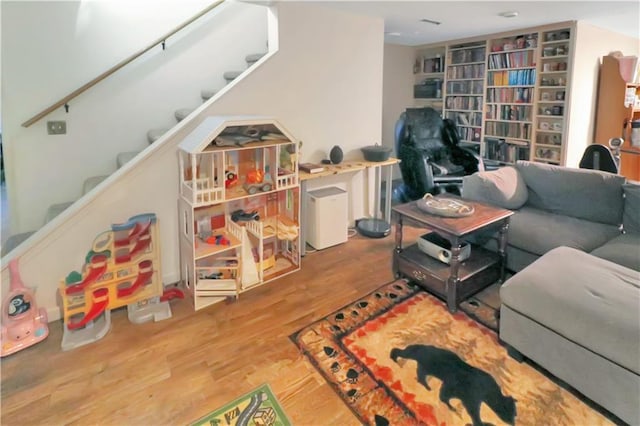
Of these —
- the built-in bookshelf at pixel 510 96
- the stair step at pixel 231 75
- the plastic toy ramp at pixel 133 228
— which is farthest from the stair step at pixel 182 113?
the built-in bookshelf at pixel 510 96

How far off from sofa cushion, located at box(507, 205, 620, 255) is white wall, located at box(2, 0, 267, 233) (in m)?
2.93

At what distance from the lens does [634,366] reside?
1485 mm

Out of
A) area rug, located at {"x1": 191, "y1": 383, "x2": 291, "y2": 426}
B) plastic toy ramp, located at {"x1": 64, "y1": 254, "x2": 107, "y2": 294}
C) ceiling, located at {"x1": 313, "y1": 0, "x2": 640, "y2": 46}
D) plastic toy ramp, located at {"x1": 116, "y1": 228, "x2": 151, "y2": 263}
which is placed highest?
ceiling, located at {"x1": 313, "y1": 0, "x2": 640, "y2": 46}

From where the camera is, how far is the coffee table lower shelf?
239 cm

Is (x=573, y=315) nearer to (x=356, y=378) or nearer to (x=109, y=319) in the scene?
(x=356, y=378)

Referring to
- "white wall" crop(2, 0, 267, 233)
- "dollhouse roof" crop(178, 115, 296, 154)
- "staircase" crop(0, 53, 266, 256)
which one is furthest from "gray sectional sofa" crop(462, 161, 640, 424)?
"white wall" crop(2, 0, 267, 233)

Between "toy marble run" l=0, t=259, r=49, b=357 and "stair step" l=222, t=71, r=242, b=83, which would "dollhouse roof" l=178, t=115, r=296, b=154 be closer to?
"stair step" l=222, t=71, r=242, b=83

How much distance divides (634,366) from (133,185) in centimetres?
279

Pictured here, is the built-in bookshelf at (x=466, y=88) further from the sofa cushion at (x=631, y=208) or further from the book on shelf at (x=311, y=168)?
the book on shelf at (x=311, y=168)

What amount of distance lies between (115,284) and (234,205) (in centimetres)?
96

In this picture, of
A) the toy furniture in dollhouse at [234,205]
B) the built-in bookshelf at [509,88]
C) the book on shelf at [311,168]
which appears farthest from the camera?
the built-in bookshelf at [509,88]

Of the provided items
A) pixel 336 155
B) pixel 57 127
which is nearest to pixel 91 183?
pixel 57 127

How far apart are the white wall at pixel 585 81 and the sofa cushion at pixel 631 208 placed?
2.14 meters

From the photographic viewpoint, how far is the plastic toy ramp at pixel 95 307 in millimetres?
2211
